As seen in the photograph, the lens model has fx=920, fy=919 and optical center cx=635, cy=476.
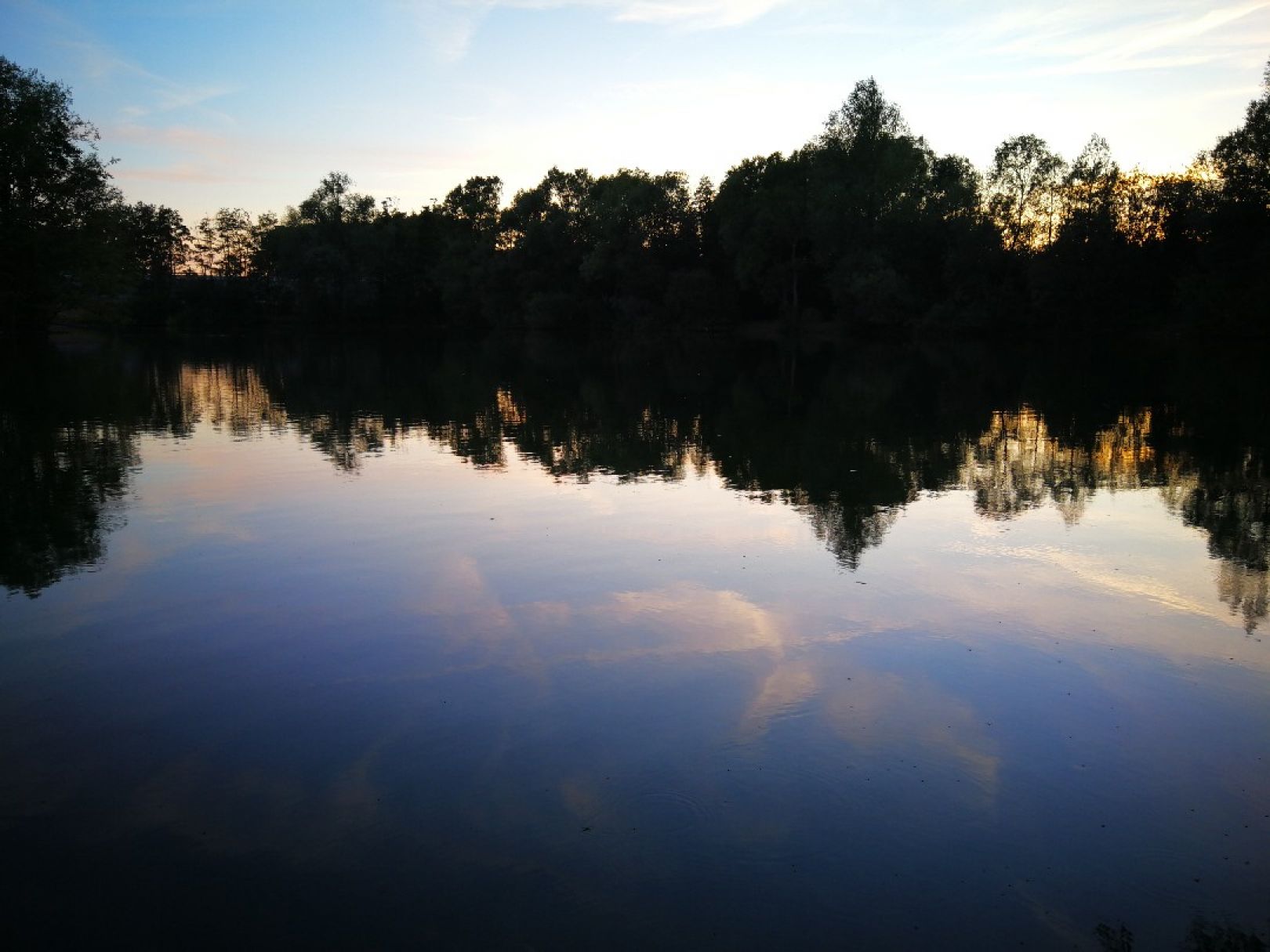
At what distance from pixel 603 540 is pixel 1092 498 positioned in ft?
29.3

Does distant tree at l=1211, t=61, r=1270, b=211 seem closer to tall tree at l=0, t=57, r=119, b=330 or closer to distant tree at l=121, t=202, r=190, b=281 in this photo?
tall tree at l=0, t=57, r=119, b=330

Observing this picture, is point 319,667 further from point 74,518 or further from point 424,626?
point 74,518

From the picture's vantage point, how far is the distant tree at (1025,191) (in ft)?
250

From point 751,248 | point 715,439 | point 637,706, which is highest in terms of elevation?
point 751,248

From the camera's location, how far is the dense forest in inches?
2338

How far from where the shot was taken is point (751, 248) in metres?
77.2

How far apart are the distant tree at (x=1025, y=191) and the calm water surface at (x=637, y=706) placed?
65624 mm

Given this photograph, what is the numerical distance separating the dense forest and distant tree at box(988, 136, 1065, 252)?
0.49ft

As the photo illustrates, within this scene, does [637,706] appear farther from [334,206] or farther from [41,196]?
[334,206]

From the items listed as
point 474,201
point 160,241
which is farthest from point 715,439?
point 160,241

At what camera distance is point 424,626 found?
31.7ft

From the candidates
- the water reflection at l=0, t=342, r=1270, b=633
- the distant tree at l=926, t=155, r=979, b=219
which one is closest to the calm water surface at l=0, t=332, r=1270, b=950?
the water reflection at l=0, t=342, r=1270, b=633

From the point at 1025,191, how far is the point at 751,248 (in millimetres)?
23616

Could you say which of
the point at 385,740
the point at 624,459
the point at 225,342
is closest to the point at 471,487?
the point at 624,459
